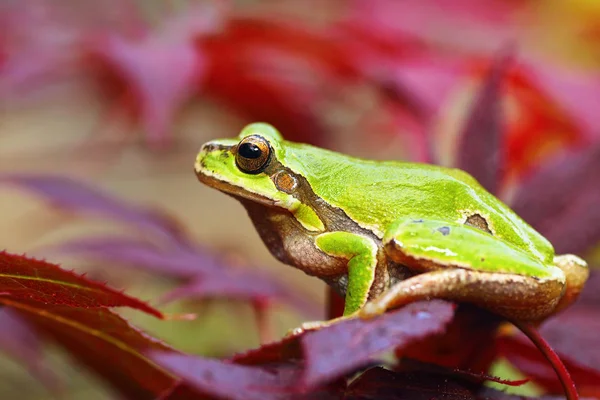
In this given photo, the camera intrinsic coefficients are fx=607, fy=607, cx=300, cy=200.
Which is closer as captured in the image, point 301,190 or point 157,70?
point 301,190

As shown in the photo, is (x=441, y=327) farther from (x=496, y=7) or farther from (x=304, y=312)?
(x=496, y=7)

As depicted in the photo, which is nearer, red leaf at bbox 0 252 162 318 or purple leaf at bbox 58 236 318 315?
red leaf at bbox 0 252 162 318

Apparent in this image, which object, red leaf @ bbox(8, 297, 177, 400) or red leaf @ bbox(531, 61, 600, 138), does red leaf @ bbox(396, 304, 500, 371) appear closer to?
red leaf @ bbox(8, 297, 177, 400)

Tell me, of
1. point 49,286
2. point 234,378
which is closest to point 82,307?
point 49,286

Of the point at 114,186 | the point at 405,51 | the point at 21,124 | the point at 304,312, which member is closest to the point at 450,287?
the point at 304,312

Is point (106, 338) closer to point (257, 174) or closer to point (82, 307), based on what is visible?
point (82, 307)

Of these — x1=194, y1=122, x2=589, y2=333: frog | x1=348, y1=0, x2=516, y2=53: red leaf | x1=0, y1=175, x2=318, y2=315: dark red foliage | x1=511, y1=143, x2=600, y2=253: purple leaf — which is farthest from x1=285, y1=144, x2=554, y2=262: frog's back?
x1=348, y1=0, x2=516, y2=53: red leaf

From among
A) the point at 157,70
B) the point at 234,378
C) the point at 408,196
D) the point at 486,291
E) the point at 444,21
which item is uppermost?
the point at 444,21
